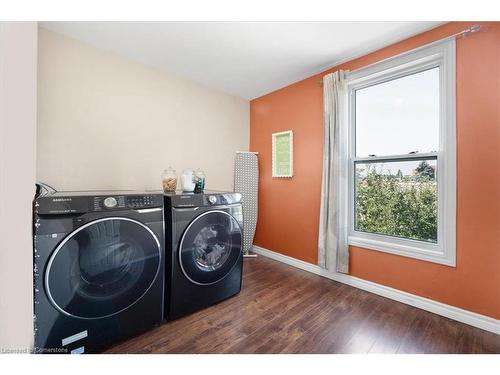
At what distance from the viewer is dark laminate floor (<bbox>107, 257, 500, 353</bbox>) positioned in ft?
4.49

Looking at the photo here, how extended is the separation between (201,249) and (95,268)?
2.32 feet

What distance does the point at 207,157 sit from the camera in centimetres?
287

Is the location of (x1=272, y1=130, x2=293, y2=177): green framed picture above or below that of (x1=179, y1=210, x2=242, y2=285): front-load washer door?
above

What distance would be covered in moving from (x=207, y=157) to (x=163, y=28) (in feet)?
4.67

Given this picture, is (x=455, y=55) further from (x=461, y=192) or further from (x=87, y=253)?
(x=87, y=253)

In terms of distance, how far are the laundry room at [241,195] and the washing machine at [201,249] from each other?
2cm

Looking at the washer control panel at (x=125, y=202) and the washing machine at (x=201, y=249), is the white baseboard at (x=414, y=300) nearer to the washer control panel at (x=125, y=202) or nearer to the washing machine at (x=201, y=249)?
the washing machine at (x=201, y=249)

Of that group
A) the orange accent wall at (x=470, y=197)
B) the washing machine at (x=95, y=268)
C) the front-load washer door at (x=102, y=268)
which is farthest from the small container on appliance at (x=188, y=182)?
the orange accent wall at (x=470, y=197)

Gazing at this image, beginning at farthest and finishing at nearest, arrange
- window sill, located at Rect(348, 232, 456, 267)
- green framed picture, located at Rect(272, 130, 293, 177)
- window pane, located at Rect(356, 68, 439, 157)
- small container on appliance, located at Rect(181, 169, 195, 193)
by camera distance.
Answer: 1. green framed picture, located at Rect(272, 130, 293, 177)
2. small container on appliance, located at Rect(181, 169, 195, 193)
3. window pane, located at Rect(356, 68, 439, 157)
4. window sill, located at Rect(348, 232, 456, 267)

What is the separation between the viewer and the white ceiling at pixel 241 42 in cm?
174

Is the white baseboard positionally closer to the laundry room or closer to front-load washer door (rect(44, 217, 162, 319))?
the laundry room

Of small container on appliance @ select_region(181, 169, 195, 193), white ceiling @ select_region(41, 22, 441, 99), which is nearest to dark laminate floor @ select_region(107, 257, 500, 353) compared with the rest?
small container on appliance @ select_region(181, 169, 195, 193)

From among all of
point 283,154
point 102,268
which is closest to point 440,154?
point 283,154

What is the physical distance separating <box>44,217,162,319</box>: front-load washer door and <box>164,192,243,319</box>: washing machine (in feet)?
0.54
